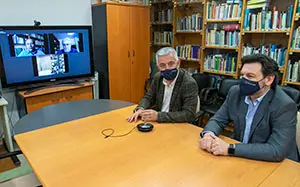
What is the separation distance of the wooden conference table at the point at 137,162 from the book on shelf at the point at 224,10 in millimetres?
2422

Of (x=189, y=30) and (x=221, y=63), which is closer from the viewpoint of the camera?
(x=221, y=63)

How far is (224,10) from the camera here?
346cm

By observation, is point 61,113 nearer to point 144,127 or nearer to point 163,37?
point 144,127

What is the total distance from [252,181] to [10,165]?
261cm

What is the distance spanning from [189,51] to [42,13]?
2.43 meters

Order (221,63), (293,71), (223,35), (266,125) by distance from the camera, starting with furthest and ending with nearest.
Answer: (221,63) → (223,35) → (293,71) → (266,125)

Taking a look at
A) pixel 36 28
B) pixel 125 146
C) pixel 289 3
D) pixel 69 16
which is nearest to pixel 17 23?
pixel 36 28

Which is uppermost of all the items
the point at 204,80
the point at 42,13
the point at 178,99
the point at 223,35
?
the point at 42,13

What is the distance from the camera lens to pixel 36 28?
301cm

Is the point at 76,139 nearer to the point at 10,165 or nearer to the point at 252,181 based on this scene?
the point at 252,181

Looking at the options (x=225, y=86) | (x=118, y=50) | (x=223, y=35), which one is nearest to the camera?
(x=225, y=86)

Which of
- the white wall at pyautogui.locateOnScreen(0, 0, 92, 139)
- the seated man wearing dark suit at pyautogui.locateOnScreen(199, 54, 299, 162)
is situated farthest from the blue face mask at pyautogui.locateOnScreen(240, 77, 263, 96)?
the white wall at pyautogui.locateOnScreen(0, 0, 92, 139)

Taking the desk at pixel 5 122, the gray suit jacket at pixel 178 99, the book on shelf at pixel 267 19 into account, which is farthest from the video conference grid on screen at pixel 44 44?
the book on shelf at pixel 267 19

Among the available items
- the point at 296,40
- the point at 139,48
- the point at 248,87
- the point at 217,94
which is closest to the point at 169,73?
Result: the point at 248,87
